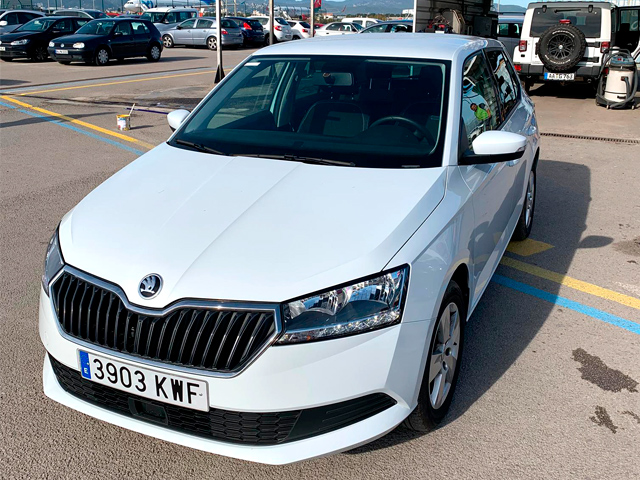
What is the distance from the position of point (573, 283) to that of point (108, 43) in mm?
19016

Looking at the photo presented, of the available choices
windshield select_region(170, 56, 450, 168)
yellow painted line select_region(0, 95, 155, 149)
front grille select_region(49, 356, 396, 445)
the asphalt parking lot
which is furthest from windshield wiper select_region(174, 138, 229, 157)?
yellow painted line select_region(0, 95, 155, 149)

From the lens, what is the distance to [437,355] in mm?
2898

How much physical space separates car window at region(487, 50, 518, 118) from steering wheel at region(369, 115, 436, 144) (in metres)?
1.22

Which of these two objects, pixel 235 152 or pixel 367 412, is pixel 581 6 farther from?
pixel 367 412

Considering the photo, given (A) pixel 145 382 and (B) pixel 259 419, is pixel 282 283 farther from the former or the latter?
(A) pixel 145 382

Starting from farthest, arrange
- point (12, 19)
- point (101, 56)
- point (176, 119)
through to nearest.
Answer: point (12, 19), point (101, 56), point (176, 119)

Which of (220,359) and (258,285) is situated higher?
(258,285)

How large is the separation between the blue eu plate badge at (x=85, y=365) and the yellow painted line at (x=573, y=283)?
3.43 m

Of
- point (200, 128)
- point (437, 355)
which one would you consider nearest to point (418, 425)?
point (437, 355)

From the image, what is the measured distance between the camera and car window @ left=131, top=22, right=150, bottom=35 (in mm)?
21772

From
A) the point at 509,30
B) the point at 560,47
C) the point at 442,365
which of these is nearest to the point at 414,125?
the point at 442,365

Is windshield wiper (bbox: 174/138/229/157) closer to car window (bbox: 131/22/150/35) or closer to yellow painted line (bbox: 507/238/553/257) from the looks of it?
yellow painted line (bbox: 507/238/553/257)

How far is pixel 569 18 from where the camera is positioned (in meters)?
14.0

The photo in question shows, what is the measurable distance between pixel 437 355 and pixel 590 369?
1.21m
